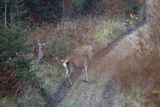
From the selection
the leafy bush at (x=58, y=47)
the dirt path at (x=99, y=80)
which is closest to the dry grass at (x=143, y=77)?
the dirt path at (x=99, y=80)

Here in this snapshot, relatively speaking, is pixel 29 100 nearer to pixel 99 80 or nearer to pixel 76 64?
pixel 99 80

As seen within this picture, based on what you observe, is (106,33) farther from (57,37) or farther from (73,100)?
(73,100)

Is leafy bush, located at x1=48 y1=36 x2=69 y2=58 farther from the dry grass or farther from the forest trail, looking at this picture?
the dry grass

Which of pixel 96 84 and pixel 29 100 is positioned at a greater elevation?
pixel 29 100

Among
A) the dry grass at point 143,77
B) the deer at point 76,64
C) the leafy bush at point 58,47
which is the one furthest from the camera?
the leafy bush at point 58,47

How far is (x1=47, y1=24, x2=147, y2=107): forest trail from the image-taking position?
1052 cm

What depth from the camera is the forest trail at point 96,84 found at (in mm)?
10519

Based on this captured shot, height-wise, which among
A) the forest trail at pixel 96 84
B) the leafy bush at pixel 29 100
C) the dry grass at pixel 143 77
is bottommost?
the forest trail at pixel 96 84

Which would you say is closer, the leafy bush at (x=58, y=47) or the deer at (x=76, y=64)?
the deer at (x=76, y=64)

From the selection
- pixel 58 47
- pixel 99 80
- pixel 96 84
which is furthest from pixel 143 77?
pixel 58 47

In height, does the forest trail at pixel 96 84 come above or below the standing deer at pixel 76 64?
below

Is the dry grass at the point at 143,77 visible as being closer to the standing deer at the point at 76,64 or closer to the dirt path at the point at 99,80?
the dirt path at the point at 99,80

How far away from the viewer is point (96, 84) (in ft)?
38.7

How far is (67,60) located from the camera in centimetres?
1245
